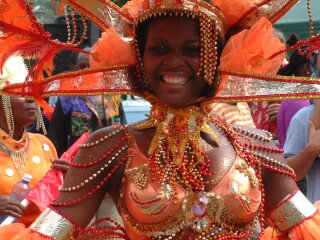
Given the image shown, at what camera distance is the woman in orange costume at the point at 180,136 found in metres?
3.12

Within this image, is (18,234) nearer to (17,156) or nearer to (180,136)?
(180,136)

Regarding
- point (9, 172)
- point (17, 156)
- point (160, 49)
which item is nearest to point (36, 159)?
point (17, 156)

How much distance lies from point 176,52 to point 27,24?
61 centimetres

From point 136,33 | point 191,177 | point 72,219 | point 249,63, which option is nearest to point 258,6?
point 249,63

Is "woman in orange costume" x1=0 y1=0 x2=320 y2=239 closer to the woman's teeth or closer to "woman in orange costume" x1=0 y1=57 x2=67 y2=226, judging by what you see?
the woman's teeth

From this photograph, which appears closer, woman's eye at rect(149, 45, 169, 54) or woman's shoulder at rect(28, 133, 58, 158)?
woman's eye at rect(149, 45, 169, 54)

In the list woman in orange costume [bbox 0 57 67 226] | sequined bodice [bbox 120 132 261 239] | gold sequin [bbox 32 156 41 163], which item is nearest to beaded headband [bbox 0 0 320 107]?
sequined bodice [bbox 120 132 261 239]

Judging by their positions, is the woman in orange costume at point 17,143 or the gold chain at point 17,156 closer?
the woman in orange costume at point 17,143

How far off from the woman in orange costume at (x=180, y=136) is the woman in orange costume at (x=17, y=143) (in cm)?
146

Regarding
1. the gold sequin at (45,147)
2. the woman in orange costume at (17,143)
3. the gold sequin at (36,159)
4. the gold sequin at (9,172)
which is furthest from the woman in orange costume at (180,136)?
the gold sequin at (45,147)

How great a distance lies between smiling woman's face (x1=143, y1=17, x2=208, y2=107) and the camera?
3.12 metres

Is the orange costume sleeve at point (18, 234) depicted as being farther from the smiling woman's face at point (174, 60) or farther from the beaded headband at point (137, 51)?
the smiling woman's face at point (174, 60)

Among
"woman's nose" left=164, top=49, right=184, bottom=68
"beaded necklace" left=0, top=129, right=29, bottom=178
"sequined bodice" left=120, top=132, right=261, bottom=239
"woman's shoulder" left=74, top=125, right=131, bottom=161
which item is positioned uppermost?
"woman's nose" left=164, top=49, right=184, bottom=68

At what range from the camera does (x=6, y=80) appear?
188 inches
